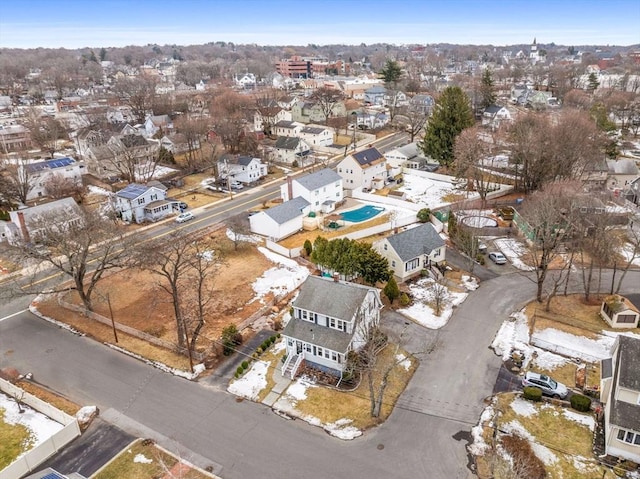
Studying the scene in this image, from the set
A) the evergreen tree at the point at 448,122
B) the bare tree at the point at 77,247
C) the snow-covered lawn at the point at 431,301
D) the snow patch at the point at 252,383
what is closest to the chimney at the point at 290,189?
the snow-covered lawn at the point at 431,301

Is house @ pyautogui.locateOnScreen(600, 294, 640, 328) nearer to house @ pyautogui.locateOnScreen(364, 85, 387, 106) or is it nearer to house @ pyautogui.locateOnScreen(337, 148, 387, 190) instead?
house @ pyautogui.locateOnScreen(337, 148, 387, 190)

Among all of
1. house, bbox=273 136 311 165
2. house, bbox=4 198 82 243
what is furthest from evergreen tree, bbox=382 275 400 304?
house, bbox=273 136 311 165

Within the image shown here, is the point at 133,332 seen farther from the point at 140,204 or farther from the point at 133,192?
the point at 133,192

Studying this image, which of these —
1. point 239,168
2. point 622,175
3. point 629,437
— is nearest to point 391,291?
point 629,437

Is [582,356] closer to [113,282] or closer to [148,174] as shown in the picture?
[113,282]

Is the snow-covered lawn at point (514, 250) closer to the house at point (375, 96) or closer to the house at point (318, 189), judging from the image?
the house at point (318, 189)

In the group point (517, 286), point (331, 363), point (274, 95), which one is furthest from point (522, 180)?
point (274, 95)
